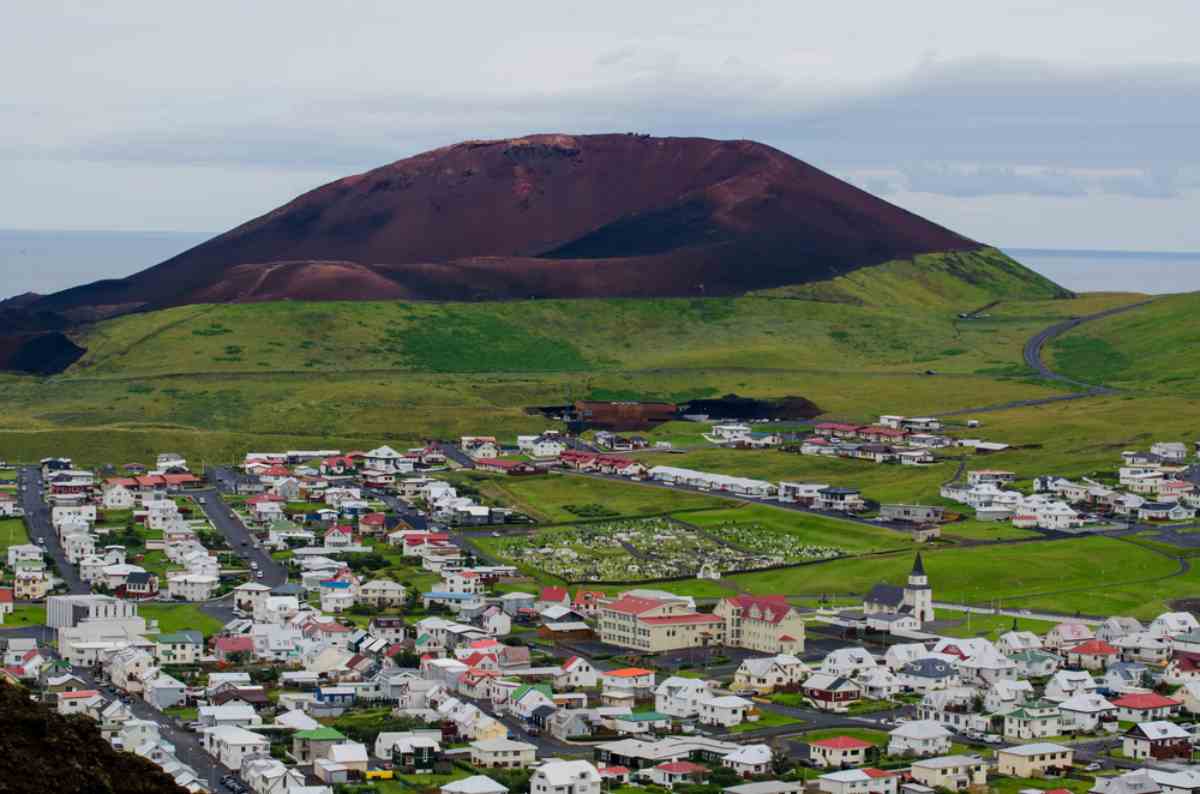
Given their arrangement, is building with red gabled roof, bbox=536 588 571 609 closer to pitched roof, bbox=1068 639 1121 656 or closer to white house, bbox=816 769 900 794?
pitched roof, bbox=1068 639 1121 656

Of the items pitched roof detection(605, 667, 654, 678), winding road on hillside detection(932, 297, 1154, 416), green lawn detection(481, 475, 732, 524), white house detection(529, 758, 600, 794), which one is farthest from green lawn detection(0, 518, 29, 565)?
winding road on hillside detection(932, 297, 1154, 416)

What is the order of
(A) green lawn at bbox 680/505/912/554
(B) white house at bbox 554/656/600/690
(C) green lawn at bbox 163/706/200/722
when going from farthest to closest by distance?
1. (A) green lawn at bbox 680/505/912/554
2. (B) white house at bbox 554/656/600/690
3. (C) green lawn at bbox 163/706/200/722

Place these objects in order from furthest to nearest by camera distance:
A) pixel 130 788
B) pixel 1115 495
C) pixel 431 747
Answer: pixel 1115 495 < pixel 431 747 < pixel 130 788

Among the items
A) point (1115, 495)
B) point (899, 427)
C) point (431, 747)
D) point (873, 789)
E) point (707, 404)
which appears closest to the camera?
point (873, 789)

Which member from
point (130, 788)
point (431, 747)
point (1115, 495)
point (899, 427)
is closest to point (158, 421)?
point (899, 427)

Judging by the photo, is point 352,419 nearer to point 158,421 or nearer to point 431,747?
point 158,421

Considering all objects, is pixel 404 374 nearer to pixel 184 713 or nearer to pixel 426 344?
pixel 426 344
